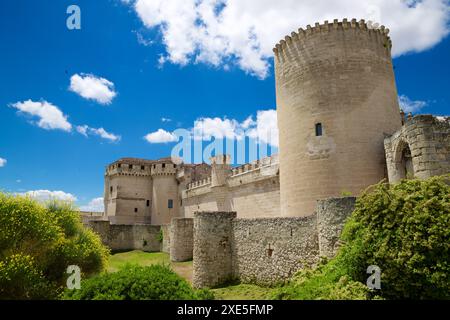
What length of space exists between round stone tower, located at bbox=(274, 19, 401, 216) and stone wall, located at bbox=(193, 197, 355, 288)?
2332 mm

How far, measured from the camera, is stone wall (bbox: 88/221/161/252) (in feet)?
102

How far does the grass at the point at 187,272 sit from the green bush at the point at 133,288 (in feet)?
5.86

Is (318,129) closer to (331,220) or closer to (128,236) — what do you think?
(331,220)

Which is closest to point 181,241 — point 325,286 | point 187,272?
point 187,272

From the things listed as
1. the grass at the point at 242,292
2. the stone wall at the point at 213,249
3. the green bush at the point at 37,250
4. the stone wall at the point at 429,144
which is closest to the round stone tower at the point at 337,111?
the stone wall at the point at 213,249

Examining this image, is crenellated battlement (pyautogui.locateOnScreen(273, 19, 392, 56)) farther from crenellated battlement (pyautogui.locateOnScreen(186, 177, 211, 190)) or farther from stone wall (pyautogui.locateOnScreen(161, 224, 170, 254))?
crenellated battlement (pyautogui.locateOnScreen(186, 177, 211, 190))

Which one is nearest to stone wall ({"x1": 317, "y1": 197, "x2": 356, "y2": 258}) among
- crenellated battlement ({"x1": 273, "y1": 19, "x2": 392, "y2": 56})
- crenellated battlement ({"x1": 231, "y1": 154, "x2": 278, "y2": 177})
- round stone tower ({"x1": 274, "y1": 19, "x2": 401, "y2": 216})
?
round stone tower ({"x1": 274, "y1": 19, "x2": 401, "y2": 216})

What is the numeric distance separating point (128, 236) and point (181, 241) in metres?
10.3

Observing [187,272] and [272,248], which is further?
[187,272]

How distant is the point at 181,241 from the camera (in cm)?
2422

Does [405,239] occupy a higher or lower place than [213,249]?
higher

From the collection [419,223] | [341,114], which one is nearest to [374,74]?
[341,114]
